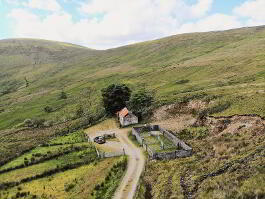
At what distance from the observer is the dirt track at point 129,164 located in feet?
116

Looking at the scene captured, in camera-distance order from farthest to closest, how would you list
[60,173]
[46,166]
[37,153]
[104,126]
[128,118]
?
[104,126] < [128,118] < [37,153] < [46,166] < [60,173]

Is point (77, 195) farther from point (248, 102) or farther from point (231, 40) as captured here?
point (231, 40)

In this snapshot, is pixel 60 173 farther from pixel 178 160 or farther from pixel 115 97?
pixel 115 97

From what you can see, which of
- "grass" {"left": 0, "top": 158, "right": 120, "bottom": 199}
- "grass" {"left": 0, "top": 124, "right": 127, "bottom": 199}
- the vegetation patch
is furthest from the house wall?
the vegetation patch

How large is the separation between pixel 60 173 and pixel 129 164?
11.6 metres

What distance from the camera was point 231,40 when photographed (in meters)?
199

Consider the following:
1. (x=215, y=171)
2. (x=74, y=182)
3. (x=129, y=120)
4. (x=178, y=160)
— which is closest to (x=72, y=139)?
(x=129, y=120)

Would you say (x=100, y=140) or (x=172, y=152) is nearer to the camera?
(x=172, y=152)

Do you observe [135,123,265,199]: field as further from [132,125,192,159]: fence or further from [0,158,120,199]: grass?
[0,158,120,199]: grass

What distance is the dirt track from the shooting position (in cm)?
3534

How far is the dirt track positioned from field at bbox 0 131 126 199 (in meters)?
1.10

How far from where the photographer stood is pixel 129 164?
45312 millimetres

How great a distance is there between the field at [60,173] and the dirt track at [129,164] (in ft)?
3.61

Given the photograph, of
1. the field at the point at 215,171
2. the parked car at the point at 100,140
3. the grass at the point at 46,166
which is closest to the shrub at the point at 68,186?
the grass at the point at 46,166
